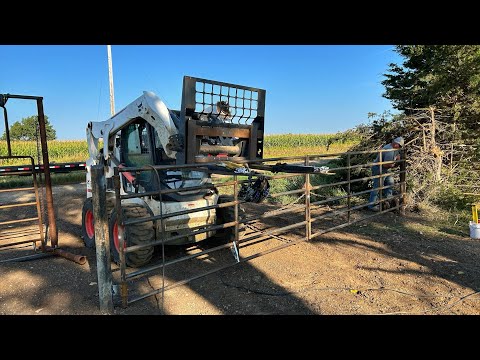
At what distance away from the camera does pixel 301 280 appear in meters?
4.41

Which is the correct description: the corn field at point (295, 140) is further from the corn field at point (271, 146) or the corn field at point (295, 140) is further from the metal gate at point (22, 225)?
the metal gate at point (22, 225)

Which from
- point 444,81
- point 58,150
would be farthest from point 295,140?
point 444,81

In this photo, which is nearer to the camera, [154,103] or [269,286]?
[269,286]

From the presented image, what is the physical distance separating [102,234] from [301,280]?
2.57 metres

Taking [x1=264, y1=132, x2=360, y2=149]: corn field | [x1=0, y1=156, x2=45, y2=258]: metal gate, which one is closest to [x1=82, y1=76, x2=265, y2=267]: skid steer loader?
[x1=0, y1=156, x2=45, y2=258]: metal gate

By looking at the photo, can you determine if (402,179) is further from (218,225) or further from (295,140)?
(295,140)

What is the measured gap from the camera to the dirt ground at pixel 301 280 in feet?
12.2

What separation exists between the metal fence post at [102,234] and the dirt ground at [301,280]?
244 mm

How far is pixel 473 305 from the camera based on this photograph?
3.66 meters

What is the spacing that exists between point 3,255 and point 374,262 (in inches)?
242

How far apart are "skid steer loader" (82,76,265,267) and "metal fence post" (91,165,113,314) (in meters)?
1.02

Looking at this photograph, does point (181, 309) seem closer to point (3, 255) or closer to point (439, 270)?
point (439, 270)
